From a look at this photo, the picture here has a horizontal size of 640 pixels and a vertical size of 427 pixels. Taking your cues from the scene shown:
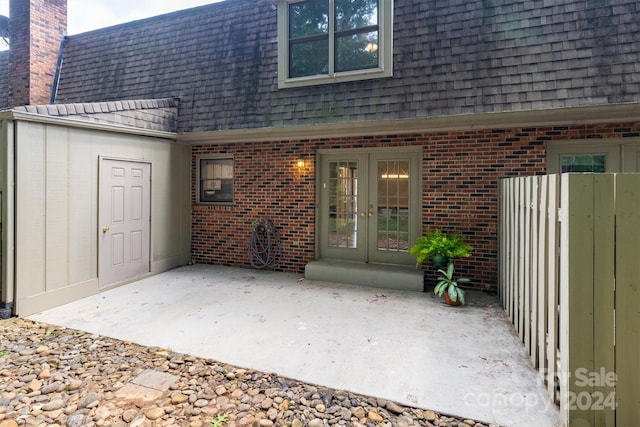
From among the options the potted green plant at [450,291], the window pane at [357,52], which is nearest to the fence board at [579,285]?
the potted green plant at [450,291]

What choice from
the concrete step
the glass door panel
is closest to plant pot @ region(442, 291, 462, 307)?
the concrete step

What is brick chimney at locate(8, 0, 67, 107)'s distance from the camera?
7.29m

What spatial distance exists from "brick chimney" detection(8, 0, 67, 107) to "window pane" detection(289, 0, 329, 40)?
560 cm

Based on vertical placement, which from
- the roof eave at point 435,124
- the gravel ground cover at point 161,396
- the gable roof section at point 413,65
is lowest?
the gravel ground cover at point 161,396

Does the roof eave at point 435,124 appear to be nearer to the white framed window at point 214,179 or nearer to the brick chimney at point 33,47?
the white framed window at point 214,179

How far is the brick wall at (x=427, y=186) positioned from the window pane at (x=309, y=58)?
1.24 meters

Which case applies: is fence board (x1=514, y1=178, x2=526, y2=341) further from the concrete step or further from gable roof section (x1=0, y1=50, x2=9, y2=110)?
gable roof section (x1=0, y1=50, x2=9, y2=110)

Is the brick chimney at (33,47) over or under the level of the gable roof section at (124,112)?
over

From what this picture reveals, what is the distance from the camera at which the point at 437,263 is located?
199 inches

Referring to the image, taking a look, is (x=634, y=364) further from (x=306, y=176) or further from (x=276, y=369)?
(x=306, y=176)

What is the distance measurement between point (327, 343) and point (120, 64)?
Result: 25.2 feet

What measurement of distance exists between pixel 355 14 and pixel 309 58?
1.03 meters

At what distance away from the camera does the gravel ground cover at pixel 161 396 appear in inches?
94.8

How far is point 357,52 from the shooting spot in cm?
586
